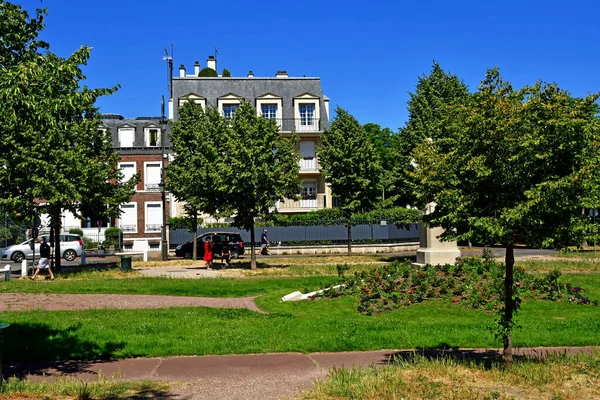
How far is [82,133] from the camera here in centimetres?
2419

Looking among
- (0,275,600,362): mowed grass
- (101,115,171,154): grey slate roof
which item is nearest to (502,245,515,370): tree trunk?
(0,275,600,362): mowed grass

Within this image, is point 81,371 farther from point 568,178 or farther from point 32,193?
point 32,193

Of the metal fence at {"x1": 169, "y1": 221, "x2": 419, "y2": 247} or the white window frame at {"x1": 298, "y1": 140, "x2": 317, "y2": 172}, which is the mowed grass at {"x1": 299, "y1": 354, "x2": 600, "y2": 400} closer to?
the metal fence at {"x1": 169, "y1": 221, "x2": 419, "y2": 247}

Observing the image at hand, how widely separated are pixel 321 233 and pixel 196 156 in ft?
45.8

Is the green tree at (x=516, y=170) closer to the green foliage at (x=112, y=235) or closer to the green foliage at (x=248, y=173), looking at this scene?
the green foliage at (x=248, y=173)

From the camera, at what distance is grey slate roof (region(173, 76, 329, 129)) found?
50.6 m

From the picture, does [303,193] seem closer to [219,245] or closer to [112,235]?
[112,235]

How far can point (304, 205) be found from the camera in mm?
50125

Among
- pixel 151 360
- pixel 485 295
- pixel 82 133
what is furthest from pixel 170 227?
pixel 151 360

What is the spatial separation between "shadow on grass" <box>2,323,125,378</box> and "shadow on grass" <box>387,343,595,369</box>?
4.50 meters

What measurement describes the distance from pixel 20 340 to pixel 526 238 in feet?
26.9

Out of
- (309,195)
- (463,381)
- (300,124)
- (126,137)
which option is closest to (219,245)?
(309,195)

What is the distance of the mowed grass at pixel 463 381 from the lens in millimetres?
6770

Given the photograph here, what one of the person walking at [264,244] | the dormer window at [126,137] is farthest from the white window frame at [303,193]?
Result: the dormer window at [126,137]
